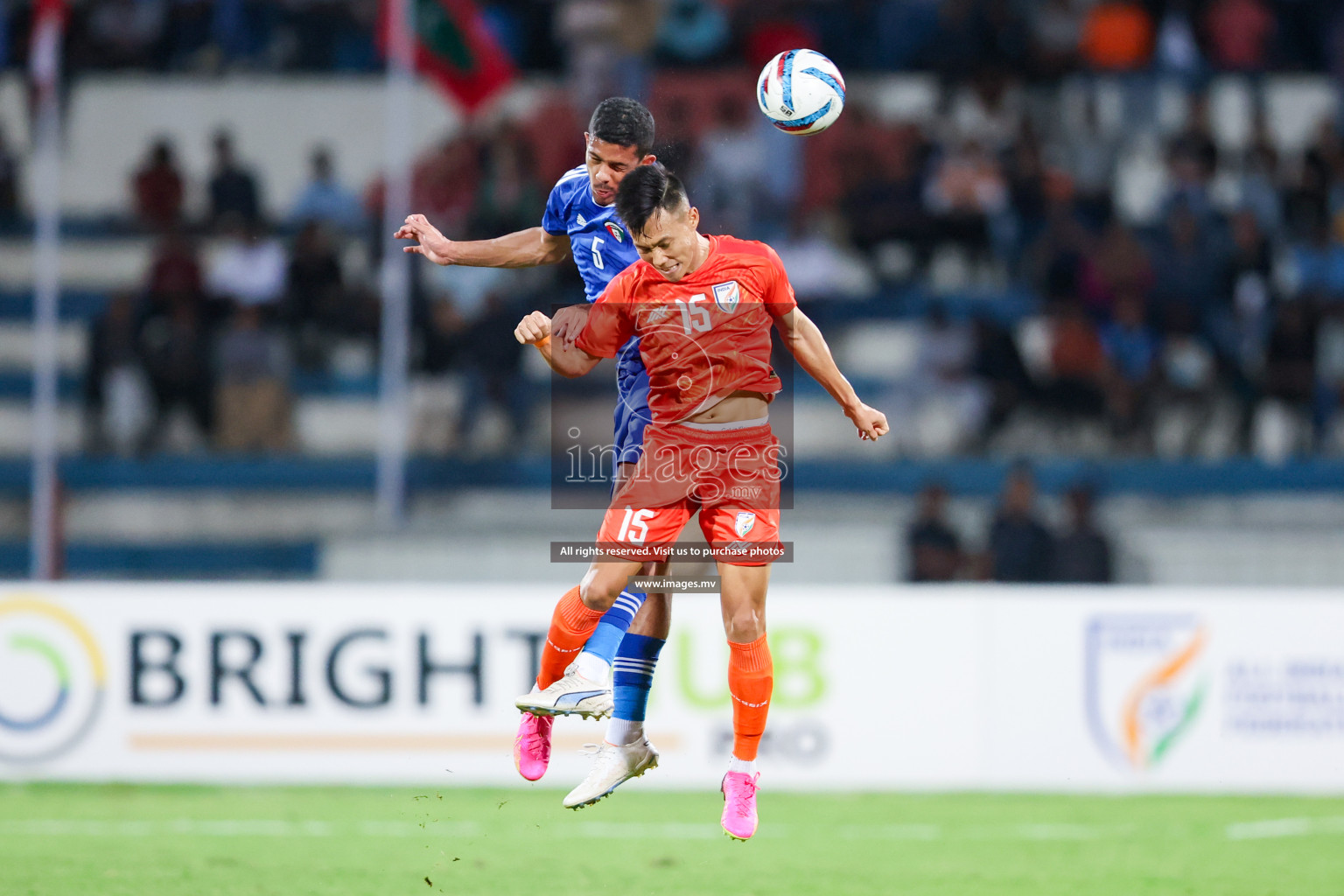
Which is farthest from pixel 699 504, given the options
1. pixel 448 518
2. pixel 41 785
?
pixel 448 518

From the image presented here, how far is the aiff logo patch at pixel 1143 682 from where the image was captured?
1316 cm

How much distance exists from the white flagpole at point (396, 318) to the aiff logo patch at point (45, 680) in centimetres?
390

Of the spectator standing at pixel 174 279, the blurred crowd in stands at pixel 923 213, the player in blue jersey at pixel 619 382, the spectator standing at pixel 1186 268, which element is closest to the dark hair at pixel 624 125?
the player in blue jersey at pixel 619 382

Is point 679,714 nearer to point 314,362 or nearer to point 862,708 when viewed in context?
point 862,708

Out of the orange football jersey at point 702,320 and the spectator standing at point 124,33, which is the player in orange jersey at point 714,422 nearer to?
the orange football jersey at point 702,320

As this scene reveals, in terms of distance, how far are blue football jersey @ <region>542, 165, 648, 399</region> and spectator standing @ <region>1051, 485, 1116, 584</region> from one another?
8.03 metres

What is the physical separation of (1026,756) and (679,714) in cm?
264

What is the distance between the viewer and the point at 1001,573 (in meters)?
15.2

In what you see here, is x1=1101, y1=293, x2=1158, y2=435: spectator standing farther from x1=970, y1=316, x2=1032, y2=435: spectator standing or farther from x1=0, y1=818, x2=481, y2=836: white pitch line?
x1=0, y1=818, x2=481, y2=836: white pitch line

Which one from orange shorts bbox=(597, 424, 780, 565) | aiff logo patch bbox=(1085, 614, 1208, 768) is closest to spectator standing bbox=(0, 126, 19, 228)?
aiff logo patch bbox=(1085, 614, 1208, 768)

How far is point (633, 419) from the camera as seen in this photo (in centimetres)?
800

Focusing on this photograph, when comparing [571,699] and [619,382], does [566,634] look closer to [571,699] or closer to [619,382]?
[571,699]

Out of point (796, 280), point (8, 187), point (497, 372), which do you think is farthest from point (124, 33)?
point (796, 280)

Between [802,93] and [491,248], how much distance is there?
1.60 meters
